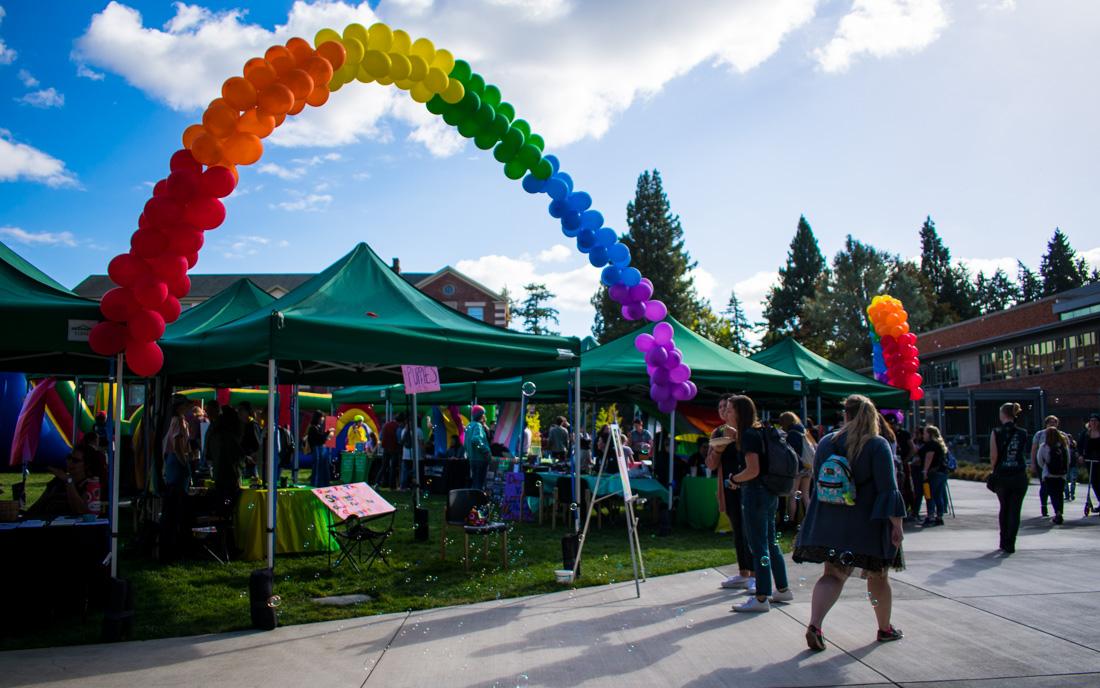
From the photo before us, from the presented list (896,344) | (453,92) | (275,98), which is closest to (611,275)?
(453,92)

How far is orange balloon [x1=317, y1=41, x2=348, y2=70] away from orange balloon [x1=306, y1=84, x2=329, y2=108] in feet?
0.71

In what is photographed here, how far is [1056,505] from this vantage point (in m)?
11.9

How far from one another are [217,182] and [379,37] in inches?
87.0

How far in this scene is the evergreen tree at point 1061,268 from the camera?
80062mm

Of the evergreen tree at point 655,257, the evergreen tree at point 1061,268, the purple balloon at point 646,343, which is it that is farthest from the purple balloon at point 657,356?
the evergreen tree at point 1061,268

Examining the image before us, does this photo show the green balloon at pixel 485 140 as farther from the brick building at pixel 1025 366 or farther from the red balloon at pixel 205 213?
the brick building at pixel 1025 366

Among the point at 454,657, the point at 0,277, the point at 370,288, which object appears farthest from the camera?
the point at 370,288

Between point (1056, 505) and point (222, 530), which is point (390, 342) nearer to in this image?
point (222, 530)

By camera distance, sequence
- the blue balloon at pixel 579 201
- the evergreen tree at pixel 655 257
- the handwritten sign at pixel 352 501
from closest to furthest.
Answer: the handwritten sign at pixel 352 501, the blue balloon at pixel 579 201, the evergreen tree at pixel 655 257

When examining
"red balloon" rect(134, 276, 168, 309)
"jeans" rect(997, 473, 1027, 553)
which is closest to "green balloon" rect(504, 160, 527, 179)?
"red balloon" rect(134, 276, 168, 309)

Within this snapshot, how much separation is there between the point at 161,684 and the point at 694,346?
10.0m

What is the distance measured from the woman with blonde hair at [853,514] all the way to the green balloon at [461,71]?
5.44 meters

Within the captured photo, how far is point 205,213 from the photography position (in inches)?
253

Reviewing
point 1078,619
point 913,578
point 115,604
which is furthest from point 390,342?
point 1078,619
